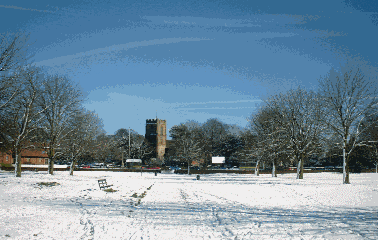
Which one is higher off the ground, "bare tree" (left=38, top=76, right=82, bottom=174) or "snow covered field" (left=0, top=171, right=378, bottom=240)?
"bare tree" (left=38, top=76, right=82, bottom=174)

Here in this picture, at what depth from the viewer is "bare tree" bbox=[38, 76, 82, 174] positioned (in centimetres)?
3244

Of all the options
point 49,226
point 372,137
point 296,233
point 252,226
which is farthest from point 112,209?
point 372,137

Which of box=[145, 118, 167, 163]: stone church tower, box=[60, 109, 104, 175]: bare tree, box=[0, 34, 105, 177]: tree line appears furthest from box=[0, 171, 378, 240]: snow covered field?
box=[145, 118, 167, 163]: stone church tower

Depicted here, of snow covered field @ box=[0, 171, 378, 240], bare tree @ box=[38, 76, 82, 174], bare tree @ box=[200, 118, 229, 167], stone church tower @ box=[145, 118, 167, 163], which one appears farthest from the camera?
stone church tower @ box=[145, 118, 167, 163]

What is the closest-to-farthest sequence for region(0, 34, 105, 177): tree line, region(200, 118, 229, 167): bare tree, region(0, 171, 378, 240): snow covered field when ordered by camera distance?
region(0, 171, 378, 240): snow covered field
region(0, 34, 105, 177): tree line
region(200, 118, 229, 167): bare tree

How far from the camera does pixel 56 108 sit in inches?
1314

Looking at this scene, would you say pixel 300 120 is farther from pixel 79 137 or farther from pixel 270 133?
pixel 79 137

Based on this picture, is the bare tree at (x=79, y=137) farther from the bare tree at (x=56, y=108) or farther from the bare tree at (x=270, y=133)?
the bare tree at (x=270, y=133)

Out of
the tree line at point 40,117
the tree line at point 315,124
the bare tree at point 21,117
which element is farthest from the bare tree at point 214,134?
the bare tree at point 21,117

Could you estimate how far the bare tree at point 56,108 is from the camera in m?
32.4

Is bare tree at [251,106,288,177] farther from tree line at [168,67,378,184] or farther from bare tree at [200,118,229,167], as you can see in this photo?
→ bare tree at [200,118,229,167]

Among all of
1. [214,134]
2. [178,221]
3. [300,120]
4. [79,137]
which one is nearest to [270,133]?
[300,120]

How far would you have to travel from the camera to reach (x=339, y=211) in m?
12.3

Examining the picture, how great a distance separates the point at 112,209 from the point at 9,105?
13.6 metres
